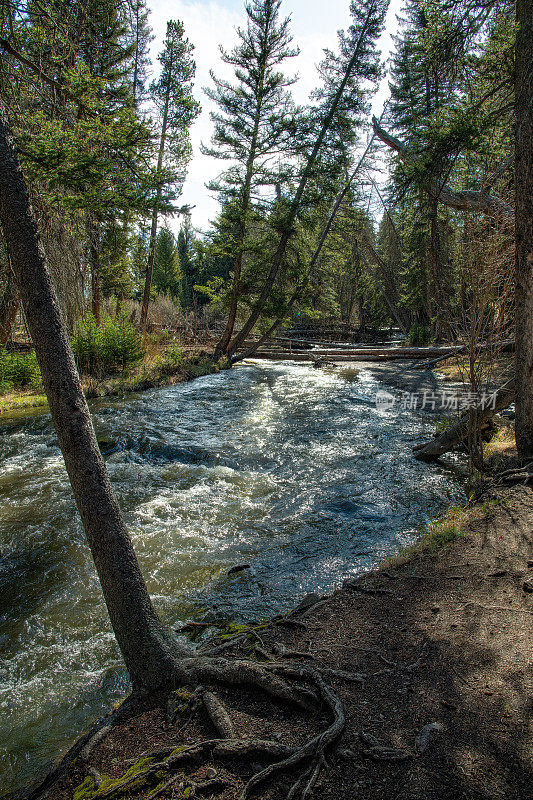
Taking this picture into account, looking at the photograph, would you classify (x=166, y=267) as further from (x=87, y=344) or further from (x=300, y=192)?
(x=87, y=344)

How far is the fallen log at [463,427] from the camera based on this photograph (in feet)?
19.9

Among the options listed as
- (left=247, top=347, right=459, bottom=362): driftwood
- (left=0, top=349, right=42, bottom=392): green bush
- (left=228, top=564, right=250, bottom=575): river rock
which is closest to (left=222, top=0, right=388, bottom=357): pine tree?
(left=247, top=347, right=459, bottom=362): driftwood

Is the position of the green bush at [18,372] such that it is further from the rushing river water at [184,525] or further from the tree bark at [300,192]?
the tree bark at [300,192]

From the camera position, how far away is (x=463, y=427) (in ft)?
21.9

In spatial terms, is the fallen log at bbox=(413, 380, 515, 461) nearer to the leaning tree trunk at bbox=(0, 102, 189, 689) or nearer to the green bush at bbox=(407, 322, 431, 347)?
the leaning tree trunk at bbox=(0, 102, 189, 689)

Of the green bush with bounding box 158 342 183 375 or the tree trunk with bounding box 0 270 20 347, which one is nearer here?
the tree trunk with bounding box 0 270 20 347

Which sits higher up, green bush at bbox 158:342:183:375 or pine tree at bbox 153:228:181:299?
pine tree at bbox 153:228:181:299

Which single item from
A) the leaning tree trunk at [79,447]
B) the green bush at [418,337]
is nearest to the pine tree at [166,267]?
the green bush at [418,337]


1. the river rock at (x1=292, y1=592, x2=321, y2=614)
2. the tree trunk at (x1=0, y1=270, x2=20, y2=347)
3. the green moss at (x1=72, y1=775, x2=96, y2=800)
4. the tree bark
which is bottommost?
the river rock at (x1=292, y1=592, x2=321, y2=614)

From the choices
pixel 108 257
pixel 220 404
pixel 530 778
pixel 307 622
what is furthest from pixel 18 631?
pixel 108 257

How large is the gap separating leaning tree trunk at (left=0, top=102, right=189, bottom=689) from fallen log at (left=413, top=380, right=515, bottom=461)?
4734mm

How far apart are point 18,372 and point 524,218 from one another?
1326 cm

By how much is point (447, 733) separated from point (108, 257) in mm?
19274

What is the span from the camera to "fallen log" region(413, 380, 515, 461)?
19.9 feet
